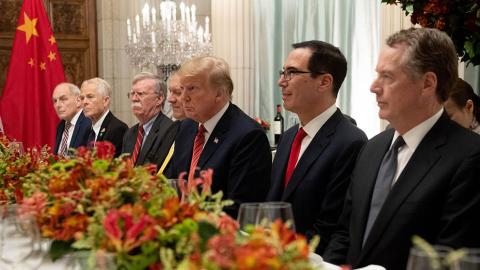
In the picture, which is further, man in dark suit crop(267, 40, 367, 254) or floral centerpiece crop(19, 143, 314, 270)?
man in dark suit crop(267, 40, 367, 254)

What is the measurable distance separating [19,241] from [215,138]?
2178mm

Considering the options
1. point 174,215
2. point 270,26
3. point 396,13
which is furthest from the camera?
point 270,26

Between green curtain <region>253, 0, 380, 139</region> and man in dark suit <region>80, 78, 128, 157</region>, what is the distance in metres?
2.94

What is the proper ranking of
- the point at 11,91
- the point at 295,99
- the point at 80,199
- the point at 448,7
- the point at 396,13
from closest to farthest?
the point at 80,199, the point at 448,7, the point at 295,99, the point at 396,13, the point at 11,91

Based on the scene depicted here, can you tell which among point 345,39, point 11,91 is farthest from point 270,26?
point 11,91

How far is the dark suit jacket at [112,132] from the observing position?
6.01 m

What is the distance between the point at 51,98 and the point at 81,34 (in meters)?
1.72

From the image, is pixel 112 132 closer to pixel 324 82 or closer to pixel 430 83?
pixel 324 82

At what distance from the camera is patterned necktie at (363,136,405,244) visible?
8.32ft

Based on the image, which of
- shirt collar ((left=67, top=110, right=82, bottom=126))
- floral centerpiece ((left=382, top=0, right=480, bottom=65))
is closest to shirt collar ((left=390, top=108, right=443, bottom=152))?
floral centerpiece ((left=382, top=0, right=480, bottom=65))

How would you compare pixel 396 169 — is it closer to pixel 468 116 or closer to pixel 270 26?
pixel 468 116

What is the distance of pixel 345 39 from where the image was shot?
26.5ft

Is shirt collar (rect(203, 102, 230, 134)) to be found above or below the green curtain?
below

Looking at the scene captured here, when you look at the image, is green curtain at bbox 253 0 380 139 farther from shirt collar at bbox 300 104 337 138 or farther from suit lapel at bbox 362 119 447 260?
suit lapel at bbox 362 119 447 260
